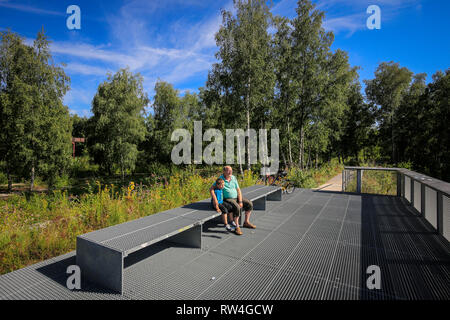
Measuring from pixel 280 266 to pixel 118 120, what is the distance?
16382 mm

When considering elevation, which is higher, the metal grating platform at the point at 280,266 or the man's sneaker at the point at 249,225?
the man's sneaker at the point at 249,225

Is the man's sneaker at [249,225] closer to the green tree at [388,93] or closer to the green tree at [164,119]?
the green tree at [164,119]

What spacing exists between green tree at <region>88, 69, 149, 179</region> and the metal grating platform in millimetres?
14069

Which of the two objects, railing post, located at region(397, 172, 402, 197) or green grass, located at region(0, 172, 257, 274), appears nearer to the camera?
green grass, located at region(0, 172, 257, 274)

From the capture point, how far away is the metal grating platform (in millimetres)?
2191

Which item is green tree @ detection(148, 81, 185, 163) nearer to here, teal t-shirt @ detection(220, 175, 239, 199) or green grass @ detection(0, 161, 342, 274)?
green grass @ detection(0, 161, 342, 274)

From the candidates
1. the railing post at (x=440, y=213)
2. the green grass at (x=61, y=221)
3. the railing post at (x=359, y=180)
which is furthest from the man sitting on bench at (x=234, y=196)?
the railing post at (x=359, y=180)

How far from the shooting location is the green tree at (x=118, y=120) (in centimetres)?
1638

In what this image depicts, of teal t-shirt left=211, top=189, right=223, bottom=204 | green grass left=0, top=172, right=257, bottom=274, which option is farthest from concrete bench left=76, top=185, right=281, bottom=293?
green grass left=0, top=172, right=257, bottom=274

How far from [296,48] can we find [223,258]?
43.2ft

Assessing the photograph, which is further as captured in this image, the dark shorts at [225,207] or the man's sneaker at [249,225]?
the man's sneaker at [249,225]

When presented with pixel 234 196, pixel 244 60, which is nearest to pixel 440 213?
pixel 234 196

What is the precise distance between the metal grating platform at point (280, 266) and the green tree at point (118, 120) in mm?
14069
